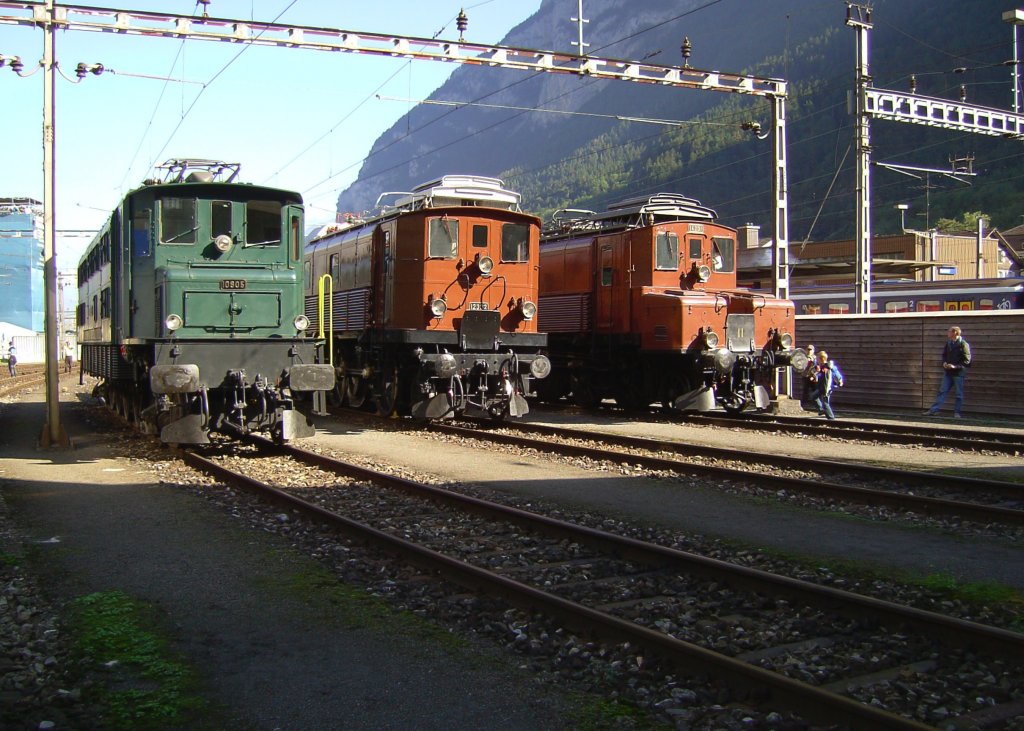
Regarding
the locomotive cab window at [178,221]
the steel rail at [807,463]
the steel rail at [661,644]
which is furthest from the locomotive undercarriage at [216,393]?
the steel rail at [807,463]

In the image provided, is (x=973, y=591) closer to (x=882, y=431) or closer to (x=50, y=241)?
(x=882, y=431)

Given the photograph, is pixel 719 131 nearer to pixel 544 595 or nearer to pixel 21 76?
pixel 21 76

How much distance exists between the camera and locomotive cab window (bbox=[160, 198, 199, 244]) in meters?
12.5

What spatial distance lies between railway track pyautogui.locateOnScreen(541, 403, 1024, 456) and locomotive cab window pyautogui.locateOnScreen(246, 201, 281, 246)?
8.73 metres

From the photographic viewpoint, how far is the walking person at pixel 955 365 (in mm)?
17500

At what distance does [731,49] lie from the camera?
153625 mm

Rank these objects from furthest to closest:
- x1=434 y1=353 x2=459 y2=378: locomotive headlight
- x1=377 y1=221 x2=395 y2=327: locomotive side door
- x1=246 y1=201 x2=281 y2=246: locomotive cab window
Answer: x1=377 y1=221 x2=395 y2=327: locomotive side door < x1=434 y1=353 x2=459 y2=378: locomotive headlight < x1=246 y1=201 x2=281 y2=246: locomotive cab window

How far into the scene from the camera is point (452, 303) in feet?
53.4

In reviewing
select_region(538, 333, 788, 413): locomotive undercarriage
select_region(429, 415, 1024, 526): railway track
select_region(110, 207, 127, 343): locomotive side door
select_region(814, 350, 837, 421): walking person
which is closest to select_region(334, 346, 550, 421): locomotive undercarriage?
select_region(429, 415, 1024, 526): railway track

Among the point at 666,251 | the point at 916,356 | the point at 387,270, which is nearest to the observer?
the point at 387,270

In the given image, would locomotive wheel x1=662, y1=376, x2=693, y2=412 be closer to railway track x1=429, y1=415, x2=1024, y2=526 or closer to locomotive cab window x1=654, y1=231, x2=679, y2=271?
locomotive cab window x1=654, y1=231, x2=679, y2=271

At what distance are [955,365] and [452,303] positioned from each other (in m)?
9.64

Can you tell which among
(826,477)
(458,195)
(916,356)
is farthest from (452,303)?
(916,356)

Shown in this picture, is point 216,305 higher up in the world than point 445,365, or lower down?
higher up
